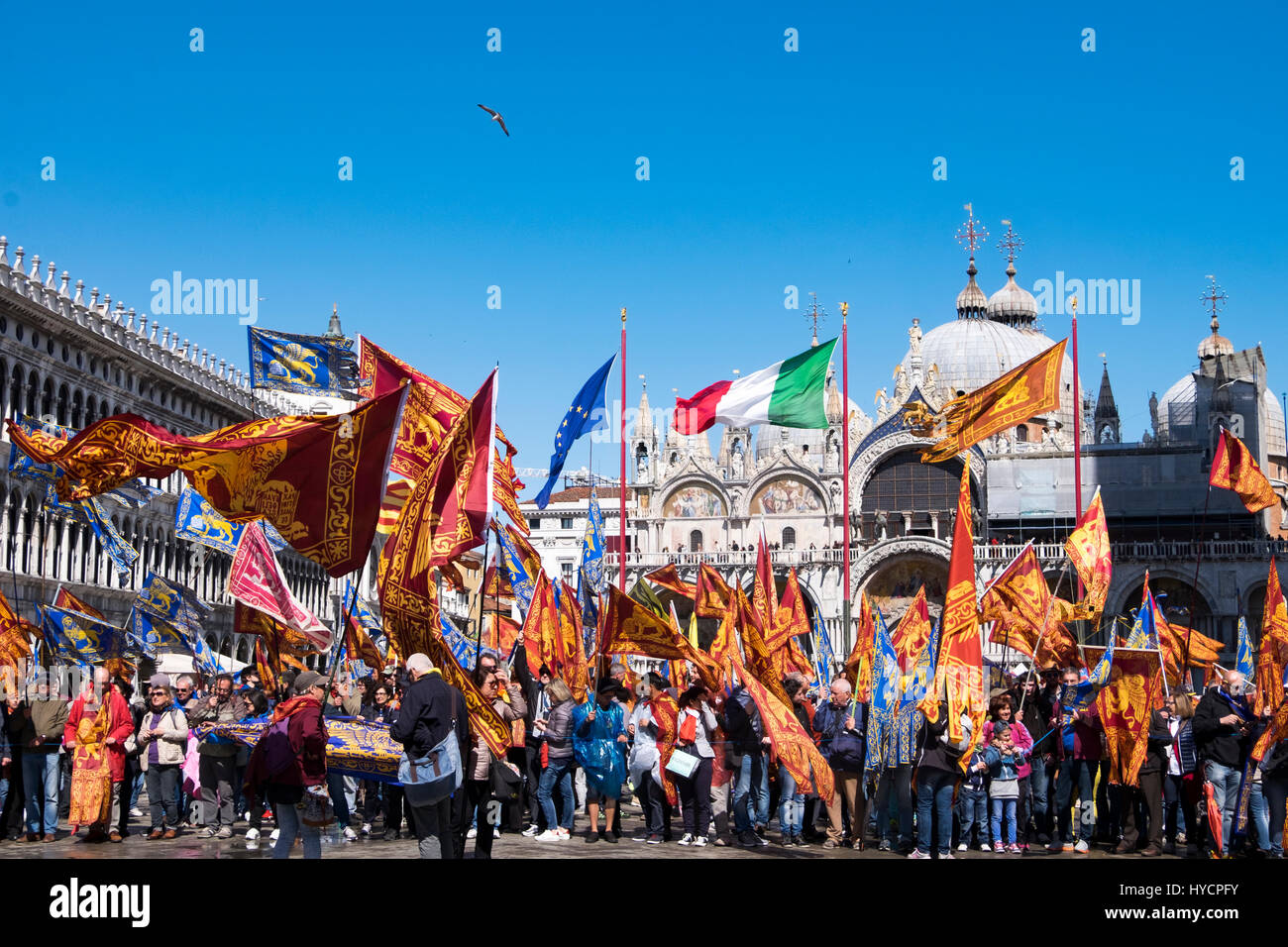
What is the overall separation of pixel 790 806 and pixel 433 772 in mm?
6514

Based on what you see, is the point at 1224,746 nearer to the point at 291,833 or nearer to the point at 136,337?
the point at 291,833

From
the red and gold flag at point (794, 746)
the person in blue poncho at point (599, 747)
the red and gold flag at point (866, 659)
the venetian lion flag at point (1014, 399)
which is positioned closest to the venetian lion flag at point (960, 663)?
the red and gold flag at point (866, 659)

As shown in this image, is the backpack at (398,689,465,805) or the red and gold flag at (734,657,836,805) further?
the red and gold flag at (734,657,836,805)

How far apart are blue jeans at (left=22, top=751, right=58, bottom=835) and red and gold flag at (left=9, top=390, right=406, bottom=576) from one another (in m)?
3.27

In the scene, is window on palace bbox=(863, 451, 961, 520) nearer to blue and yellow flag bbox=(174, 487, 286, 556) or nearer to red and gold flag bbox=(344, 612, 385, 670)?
blue and yellow flag bbox=(174, 487, 286, 556)

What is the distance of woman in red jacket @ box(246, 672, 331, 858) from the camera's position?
11992mm

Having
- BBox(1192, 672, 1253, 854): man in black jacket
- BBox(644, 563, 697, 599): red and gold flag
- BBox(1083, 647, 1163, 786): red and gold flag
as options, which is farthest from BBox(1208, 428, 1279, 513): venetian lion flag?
BBox(644, 563, 697, 599): red and gold flag

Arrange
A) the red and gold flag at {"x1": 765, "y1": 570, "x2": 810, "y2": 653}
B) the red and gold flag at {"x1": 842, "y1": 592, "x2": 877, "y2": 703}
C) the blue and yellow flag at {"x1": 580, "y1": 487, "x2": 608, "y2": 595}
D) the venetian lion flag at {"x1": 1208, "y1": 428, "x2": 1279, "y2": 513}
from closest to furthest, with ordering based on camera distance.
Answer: the red and gold flag at {"x1": 842, "y1": 592, "x2": 877, "y2": 703} < the venetian lion flag at {"x1": 1208, "y1": 428, "x2": 1279, "y2": 513} < the red and gold flag at {"x1": 765, "y1": 570, "x2": 810, "y2": 653} < the blue and yellow flag at {"x1": 580, "y1": 487, "x2": 608, "y2": 595}

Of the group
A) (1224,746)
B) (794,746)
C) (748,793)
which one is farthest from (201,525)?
(1224,746)

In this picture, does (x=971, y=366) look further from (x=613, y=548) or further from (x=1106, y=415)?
(x=613, y=548)

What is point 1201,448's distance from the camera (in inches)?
2334

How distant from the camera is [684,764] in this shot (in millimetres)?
15492
